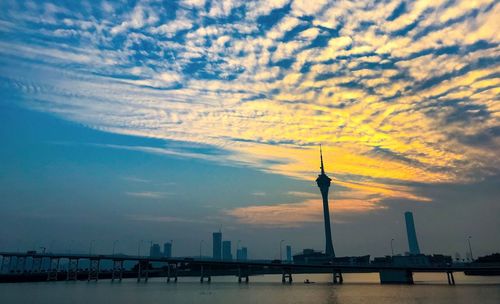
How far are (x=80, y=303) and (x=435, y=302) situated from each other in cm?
6993

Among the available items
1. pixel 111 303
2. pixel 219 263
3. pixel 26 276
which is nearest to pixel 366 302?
pixel 111 303

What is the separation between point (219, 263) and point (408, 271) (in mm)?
84763

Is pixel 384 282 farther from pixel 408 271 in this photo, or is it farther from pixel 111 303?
pixel 111 303

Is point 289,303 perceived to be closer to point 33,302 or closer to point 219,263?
point 33,302

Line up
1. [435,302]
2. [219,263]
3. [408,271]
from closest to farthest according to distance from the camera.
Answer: [435,302] → [408,271] → [219,263]

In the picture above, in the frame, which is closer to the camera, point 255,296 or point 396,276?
point 255,296

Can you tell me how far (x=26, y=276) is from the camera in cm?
18800

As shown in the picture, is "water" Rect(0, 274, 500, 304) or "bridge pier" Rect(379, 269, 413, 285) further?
"bridge pier" Rect(379, 269, 413, 285)

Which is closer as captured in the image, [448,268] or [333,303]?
[333,303]

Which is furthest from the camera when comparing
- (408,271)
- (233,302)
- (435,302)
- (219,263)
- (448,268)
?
(219,263)

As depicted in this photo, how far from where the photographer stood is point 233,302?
79125mm

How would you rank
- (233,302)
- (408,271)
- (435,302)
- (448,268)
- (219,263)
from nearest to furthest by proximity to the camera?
(435,302) < (233,302) < (448,268) < (408,271) < (219,263)

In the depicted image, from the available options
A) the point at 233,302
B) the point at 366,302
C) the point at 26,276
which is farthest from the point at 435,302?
the point at 26,276

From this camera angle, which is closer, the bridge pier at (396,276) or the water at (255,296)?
the water at (255,296)
